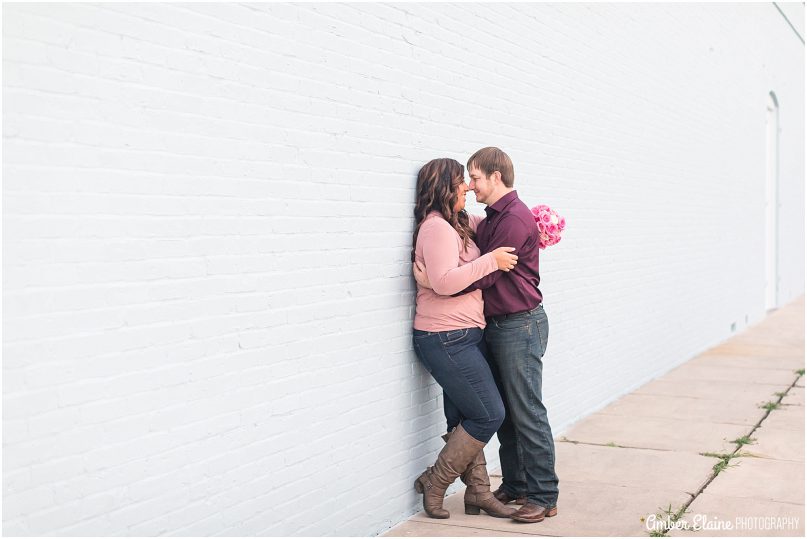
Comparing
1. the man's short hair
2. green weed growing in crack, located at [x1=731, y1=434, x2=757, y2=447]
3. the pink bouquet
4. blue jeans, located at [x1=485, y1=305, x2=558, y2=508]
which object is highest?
the man's short hair

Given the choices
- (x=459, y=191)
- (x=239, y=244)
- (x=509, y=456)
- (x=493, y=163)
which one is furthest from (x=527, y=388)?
(x=239, y=244)

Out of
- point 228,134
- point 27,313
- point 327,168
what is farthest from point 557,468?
point 27,313

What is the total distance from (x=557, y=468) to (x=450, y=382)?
5.46 feet

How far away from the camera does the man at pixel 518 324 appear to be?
17.1 ft

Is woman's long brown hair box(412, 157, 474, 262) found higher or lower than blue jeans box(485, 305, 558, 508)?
higher

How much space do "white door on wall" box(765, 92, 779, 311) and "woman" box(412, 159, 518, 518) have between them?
43.8 feet

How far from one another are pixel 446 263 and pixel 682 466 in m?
2.58

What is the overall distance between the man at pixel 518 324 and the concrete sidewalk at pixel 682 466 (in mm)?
252

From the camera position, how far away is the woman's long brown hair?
5199 millimetres

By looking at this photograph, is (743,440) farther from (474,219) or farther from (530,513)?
(474,219)

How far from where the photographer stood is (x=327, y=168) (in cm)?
458

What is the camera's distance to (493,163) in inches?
205

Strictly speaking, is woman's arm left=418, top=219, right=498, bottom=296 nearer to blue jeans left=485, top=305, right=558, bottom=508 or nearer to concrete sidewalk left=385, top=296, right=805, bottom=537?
blue jeans left=485, top=305, right=558, bottom=508

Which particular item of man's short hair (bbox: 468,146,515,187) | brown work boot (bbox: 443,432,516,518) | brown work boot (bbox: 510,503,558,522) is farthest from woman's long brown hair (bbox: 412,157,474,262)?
brown work boot (bbox: 510,503,558,522)
